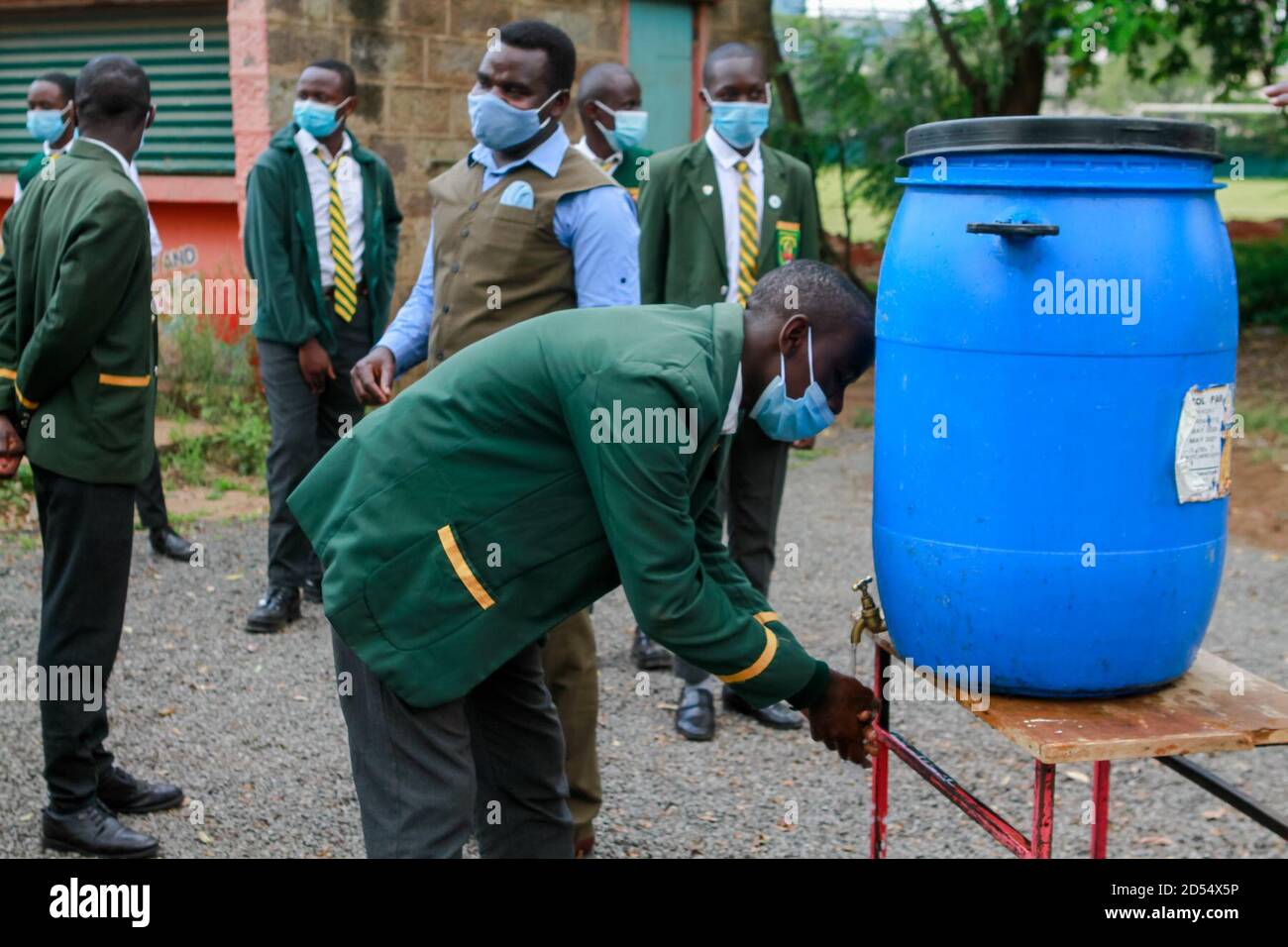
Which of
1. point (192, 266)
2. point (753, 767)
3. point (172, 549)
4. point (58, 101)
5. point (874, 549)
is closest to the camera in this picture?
point (874, 549)

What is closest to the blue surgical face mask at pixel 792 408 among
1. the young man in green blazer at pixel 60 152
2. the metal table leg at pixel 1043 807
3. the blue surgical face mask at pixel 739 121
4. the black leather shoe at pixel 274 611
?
the metal table leg at pixel 1043 807

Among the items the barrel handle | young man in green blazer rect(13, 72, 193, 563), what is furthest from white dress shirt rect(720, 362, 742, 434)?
young man in green blazer rect(13, 72, 193, 563)

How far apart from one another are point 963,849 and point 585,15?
6991mm

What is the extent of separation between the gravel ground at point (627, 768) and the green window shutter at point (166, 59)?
3766 mm

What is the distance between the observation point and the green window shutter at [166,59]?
28.8ft

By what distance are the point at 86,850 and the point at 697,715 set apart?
1806 mm

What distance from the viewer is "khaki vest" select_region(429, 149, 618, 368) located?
147 inches

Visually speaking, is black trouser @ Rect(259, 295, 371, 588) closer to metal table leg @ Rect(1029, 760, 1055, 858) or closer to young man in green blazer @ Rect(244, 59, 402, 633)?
young man in green blazer @ Rect(244, 59, 402, 633)

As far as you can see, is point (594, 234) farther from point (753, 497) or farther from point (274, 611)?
point (274, 611)

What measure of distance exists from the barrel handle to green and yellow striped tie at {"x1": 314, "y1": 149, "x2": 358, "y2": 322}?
3.77 m

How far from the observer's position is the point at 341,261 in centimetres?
582

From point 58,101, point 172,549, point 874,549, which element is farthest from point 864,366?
point 58,101

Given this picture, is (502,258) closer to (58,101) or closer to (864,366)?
(864,366)

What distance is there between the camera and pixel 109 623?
12.2 ft
